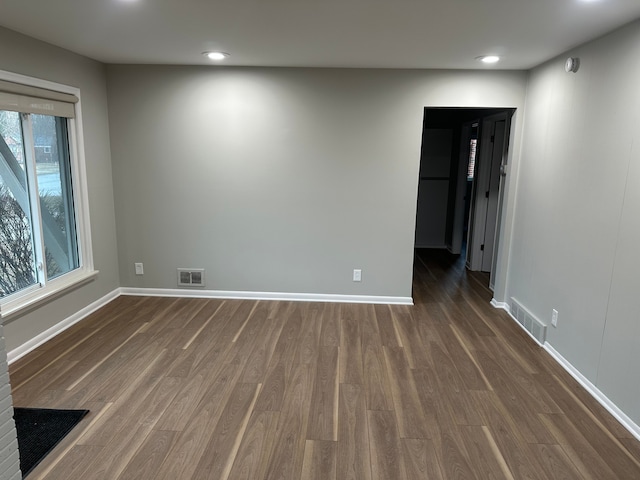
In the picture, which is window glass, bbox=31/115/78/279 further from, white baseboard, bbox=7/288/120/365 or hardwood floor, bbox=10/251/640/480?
hardwood floor, bbox=10/251/640/480

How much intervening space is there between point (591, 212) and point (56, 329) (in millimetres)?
4295

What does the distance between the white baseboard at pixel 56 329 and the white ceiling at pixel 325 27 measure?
7.57ft

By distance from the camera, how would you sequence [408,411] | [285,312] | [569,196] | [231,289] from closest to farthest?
[408,411]
[569,196]
[285,312]
[231,289]

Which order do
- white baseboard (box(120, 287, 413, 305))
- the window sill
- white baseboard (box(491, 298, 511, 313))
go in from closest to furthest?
the window sill, white baseboard (box(491, 298, 511, 313)), white baseboard (box(120, 287, 413, 305))

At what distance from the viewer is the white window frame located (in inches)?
127

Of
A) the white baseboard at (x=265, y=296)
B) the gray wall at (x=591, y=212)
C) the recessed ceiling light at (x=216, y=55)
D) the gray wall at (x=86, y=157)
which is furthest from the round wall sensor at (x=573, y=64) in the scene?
the gray wall at (x=86, y=157)

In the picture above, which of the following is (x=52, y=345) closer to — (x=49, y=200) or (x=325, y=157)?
(x=49, y=200)

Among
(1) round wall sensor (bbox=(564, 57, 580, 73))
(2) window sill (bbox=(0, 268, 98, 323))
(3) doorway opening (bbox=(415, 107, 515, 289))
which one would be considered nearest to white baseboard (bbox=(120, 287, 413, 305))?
(2) window sill (bbox=(0, 268, 98, 323))

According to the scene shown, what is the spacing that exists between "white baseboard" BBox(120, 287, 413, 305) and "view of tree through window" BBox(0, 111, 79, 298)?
926 mm

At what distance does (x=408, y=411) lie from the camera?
259 cm

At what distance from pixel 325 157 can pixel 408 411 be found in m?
2.59

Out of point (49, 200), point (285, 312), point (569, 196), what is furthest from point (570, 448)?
point (49, 200)

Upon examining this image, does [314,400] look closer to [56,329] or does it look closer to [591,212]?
[591,212]

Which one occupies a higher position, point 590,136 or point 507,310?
point 590,136
